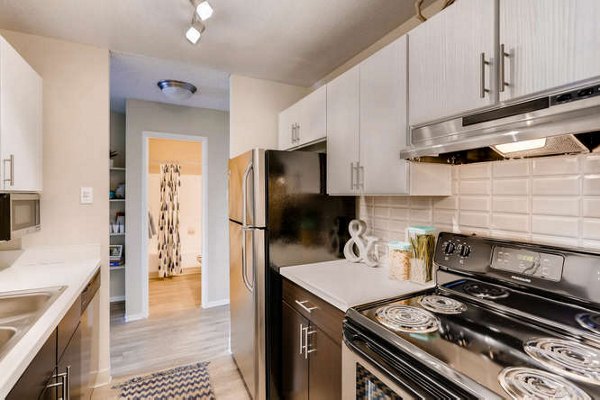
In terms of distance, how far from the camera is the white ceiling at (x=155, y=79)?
2422mm

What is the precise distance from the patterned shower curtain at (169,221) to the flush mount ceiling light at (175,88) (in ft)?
6.87

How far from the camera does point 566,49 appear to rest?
33.1 inches

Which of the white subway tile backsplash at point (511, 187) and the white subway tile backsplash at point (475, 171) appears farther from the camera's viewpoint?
the white subway tile backsplash at point (475, 171)

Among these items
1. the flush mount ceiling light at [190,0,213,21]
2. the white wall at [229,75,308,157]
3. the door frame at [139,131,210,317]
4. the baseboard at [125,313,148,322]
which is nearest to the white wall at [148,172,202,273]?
the door frame at [139,131,210,317]

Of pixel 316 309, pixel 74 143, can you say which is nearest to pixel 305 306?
pixel 316 309

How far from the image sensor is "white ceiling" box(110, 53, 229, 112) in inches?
95.3

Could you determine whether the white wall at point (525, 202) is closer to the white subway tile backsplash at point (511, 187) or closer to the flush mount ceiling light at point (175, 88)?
the white subway tile backsplash at point (511, 187)

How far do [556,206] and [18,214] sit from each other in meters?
2.61

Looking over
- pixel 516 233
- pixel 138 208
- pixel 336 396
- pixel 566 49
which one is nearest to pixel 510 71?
pixel 566 49

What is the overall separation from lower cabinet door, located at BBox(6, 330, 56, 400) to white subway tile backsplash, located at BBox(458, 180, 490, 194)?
1.82 metres

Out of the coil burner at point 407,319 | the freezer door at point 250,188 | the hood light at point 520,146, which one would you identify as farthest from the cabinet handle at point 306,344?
the hood light at point 520,146

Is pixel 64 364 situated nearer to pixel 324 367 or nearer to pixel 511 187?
pixel 324 367

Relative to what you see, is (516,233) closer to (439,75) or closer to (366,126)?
(439,75)

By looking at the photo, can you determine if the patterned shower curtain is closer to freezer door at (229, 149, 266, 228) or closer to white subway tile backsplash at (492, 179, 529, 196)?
freezer door at (229, 149, 266, 228)
